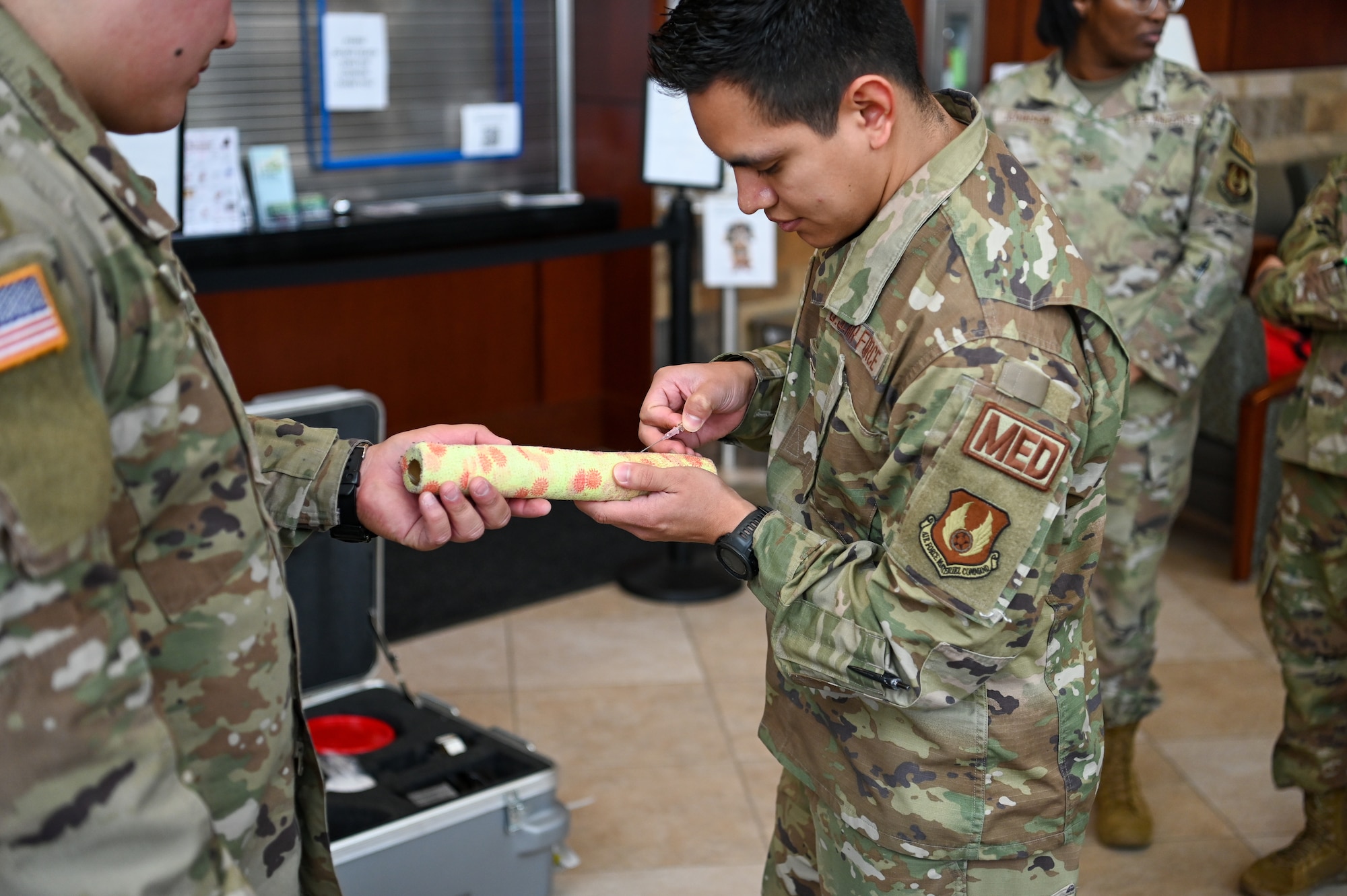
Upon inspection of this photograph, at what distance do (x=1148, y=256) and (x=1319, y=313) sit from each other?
0.43 meters

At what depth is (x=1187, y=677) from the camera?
11.6 ft

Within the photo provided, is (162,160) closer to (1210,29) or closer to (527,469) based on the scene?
(527,469)

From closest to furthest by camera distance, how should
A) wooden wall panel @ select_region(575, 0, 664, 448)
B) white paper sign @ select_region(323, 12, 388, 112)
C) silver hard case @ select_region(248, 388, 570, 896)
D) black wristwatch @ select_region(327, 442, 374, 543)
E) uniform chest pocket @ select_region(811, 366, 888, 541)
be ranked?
uniform chest pocket @ select_region(811, 366, 888, 541) → black wristwatch @ select_region(327, 442, 374, 543) → silver hard case @ select_region(248, 388, 570, 896) → white paper sign @ select_region(323, 12, 388, 112) → wooden wall panel @ select_region(575, 0, 664, 448)

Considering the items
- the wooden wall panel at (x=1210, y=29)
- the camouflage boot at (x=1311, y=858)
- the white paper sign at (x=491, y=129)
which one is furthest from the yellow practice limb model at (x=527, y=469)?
the wooden wall panel at (x=1210, y=29)

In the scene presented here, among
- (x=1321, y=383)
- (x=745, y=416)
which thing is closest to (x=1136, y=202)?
(x=1321, y=383)

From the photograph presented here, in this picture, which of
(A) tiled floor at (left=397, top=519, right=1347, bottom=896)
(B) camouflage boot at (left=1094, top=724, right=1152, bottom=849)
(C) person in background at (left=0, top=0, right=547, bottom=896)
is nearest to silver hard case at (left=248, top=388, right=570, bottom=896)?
(A) tiled floor at (left=397, top=519, right=1347, bottom=896)

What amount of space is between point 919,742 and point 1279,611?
1491 millimetres

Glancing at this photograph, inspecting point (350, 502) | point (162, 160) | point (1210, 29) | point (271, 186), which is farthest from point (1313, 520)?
point (1210, 29)

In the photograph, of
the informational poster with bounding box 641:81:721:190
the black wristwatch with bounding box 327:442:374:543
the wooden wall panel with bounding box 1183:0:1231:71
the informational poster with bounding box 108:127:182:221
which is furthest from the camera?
the wooden wall panel with bounding box 1183:0:1231:71

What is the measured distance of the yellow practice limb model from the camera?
1.44 m

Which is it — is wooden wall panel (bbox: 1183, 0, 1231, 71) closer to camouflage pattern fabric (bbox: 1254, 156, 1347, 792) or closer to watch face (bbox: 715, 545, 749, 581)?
camouflage pattern fabric (bbox: 1254, 156, 1347, 792)

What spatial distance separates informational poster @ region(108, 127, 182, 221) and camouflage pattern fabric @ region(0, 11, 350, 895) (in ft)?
7.77

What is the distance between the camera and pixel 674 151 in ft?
13.0

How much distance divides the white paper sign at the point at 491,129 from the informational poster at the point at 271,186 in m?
0.79
